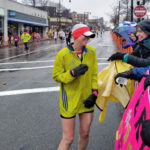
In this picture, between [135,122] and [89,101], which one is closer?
[135,122]

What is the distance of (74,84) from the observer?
2719 millimetres

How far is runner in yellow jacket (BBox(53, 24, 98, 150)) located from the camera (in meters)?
2.69

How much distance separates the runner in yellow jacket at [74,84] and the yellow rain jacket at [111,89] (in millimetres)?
256

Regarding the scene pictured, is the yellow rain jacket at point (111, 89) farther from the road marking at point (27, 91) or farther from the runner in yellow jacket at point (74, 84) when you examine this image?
the road marking at point (27, 91)

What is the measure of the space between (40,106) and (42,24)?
48532 mm

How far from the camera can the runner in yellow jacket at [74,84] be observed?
8.82ft

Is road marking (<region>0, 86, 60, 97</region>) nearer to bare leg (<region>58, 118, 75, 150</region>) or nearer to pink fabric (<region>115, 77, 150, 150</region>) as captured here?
bare leg (<region>58, 118, 75, 150</region>)

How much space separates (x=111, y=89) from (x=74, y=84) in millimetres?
627

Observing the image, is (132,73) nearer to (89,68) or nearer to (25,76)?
(89,68)

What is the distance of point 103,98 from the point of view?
3033 millimetres

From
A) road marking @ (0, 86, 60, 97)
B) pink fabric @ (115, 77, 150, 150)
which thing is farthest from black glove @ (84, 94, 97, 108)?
road marking @ (0, 86, 60, 97)

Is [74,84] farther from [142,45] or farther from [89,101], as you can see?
[142,45]

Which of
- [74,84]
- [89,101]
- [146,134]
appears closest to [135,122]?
[146,134]

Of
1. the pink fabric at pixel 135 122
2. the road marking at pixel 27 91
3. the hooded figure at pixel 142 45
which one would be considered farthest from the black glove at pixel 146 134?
the road marking at pixel 27 91
